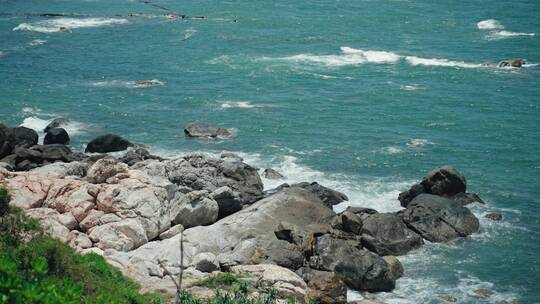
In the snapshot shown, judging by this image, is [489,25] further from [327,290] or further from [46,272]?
[46,272]

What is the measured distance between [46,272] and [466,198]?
1331 inches

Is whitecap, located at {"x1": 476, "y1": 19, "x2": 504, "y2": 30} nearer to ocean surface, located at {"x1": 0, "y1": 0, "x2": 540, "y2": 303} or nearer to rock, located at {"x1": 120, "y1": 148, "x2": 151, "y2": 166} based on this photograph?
ocean surface, located at {"x1": 0, "y1": 0, "x2": 540, "y2": 303}

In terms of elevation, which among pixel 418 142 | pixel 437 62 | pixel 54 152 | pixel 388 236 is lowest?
pixel 388 236

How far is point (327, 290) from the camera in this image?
37281 millimetres

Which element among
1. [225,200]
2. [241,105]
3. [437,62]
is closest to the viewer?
[225,200]

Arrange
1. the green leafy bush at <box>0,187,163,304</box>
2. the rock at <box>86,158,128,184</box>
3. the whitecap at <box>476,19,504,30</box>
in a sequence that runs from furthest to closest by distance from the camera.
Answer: the whitecap at <box>476,19,504,30</box> < the rock at <box>86,158,128,184</box> < the green leafy bush at <box>0,187,163,304</box>

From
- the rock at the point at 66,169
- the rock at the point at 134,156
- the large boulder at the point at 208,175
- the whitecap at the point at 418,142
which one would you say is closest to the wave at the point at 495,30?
the whitecap at the point at 418,142

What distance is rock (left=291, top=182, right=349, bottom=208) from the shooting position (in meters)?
51.9

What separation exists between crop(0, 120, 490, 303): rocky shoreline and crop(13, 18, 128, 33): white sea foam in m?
59.1

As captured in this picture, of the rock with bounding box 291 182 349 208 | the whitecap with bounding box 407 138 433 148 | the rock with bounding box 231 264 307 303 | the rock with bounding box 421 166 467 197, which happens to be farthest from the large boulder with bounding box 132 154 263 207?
the whitecap with bounding box 407 138 433 148

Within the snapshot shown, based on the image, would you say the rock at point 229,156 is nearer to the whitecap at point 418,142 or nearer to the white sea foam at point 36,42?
the whitecap at point 418,142

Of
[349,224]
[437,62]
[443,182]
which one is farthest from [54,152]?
[437,62]

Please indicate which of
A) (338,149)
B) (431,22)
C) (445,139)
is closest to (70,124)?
(338,149)

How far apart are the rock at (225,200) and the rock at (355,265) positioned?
23.4ft
